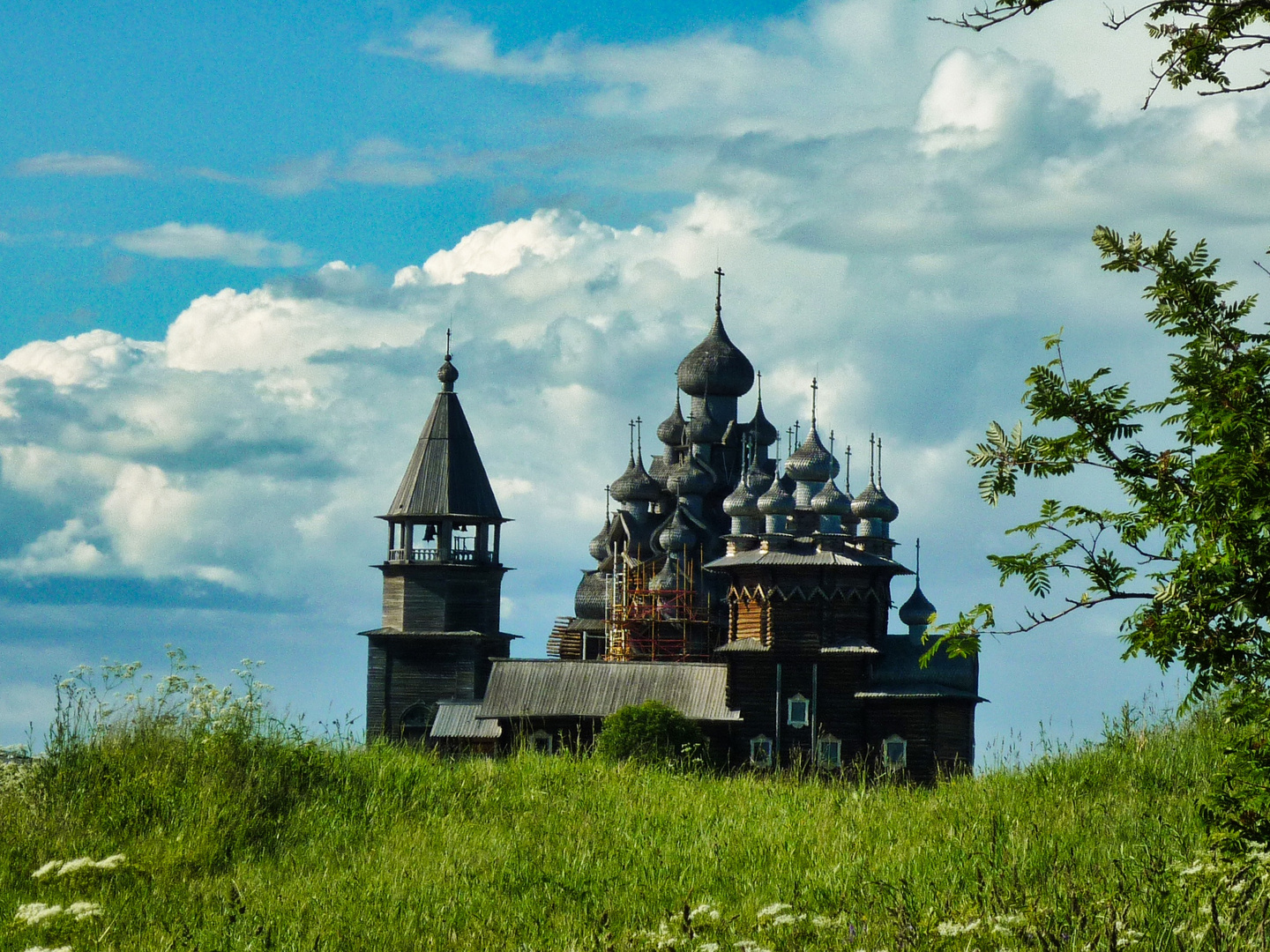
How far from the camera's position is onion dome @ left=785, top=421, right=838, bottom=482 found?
127 ft

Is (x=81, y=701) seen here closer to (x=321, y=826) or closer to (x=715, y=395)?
(x=321, y=826)

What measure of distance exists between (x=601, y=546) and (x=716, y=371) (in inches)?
269

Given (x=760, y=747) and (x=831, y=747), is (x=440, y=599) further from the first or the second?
(x=831, y=747)

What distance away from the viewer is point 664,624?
42.1m

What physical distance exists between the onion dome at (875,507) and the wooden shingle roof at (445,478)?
10.2m

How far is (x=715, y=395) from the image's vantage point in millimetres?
46688

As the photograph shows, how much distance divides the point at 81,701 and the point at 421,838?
10.3ft

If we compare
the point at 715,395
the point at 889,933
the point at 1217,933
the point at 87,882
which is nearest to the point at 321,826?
the point at 87,882

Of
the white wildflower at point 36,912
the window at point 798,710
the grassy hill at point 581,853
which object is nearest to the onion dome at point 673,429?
the window at point 798,710

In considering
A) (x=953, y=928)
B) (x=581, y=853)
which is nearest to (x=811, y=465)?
(x=581, y=853)

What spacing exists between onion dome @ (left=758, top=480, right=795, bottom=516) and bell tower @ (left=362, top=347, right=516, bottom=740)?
320 inches

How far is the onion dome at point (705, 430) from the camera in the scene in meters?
45.6

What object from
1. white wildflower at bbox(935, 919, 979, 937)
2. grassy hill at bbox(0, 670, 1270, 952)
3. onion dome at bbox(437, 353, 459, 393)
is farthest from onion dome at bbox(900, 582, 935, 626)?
white wildflower at bbox(935, 919, 979, 937)

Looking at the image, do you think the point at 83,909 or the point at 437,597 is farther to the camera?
the point at 437,597
